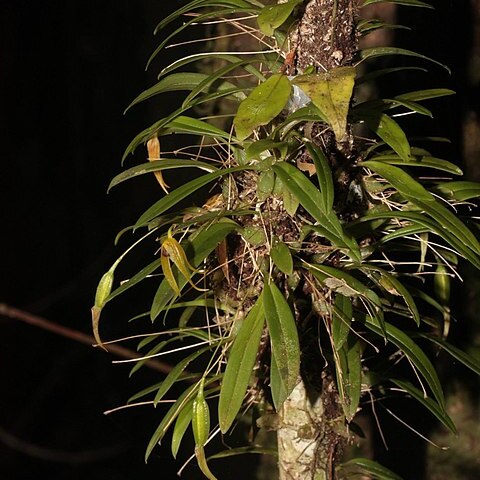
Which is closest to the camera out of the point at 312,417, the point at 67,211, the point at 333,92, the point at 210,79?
the point at 333,92

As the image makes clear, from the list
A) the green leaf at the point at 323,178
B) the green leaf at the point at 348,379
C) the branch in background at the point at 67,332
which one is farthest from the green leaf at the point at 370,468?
the branch in background at the point at 67,332

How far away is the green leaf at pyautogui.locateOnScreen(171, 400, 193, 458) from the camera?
0.81m

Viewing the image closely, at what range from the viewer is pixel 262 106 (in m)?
0.72

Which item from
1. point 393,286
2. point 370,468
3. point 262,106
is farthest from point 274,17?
point 370,468

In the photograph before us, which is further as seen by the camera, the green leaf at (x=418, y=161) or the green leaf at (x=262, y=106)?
the green leaf at (x=418, y=161)

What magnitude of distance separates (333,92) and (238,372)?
266 mm

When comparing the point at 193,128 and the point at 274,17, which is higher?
the point at 274,17

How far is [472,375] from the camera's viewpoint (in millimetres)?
1457

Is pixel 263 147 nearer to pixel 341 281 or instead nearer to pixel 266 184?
pixel 266 184

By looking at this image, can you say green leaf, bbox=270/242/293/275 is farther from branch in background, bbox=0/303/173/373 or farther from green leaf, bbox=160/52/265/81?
branch in background, bbox=0/303/173/373

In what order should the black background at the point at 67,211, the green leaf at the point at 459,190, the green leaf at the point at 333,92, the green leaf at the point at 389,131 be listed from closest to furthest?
the green leaf at the point at 333,92
the green leaf at the point at 389,131
the green leaf at the point at 459,190
the black background at the point at 67,211

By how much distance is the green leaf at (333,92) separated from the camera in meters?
0.67

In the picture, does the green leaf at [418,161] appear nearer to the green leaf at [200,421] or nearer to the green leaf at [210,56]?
the green leaf at [210,56]

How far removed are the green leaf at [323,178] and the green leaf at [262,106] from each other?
0.18 feet
